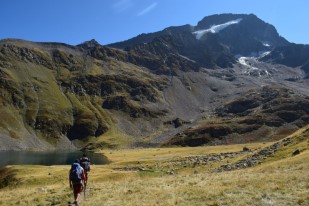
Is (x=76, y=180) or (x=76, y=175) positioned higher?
(x=76, y=175)

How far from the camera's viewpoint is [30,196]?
33969mm

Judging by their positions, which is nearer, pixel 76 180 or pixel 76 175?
pixel 76 180

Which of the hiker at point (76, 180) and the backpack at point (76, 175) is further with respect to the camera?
the backpack at point (76, 175)

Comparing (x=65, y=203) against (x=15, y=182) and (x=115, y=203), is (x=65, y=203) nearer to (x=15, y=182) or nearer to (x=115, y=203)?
(x=115, y=203)

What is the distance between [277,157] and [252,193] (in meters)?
30.7

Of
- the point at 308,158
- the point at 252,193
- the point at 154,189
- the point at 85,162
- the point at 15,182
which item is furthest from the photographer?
the point at 15,182

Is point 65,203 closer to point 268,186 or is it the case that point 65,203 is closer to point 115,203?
point 115,203

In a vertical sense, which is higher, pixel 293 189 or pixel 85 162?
pixel 85 162

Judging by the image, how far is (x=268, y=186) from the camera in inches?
1129

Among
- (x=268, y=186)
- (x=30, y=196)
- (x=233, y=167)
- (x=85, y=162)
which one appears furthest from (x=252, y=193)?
(x=233, y=167)

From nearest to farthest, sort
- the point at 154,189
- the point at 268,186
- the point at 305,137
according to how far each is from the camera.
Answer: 1. the point at 268,186
2. the point at 154,189
3. the point at 305,137

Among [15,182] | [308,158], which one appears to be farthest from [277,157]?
[15,182]

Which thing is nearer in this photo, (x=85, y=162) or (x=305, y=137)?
(x=85, y=162)

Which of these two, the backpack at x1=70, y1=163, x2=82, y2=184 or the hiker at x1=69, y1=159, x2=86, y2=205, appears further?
the backpack at x1=70, y1=163, x2=82, y2=184
